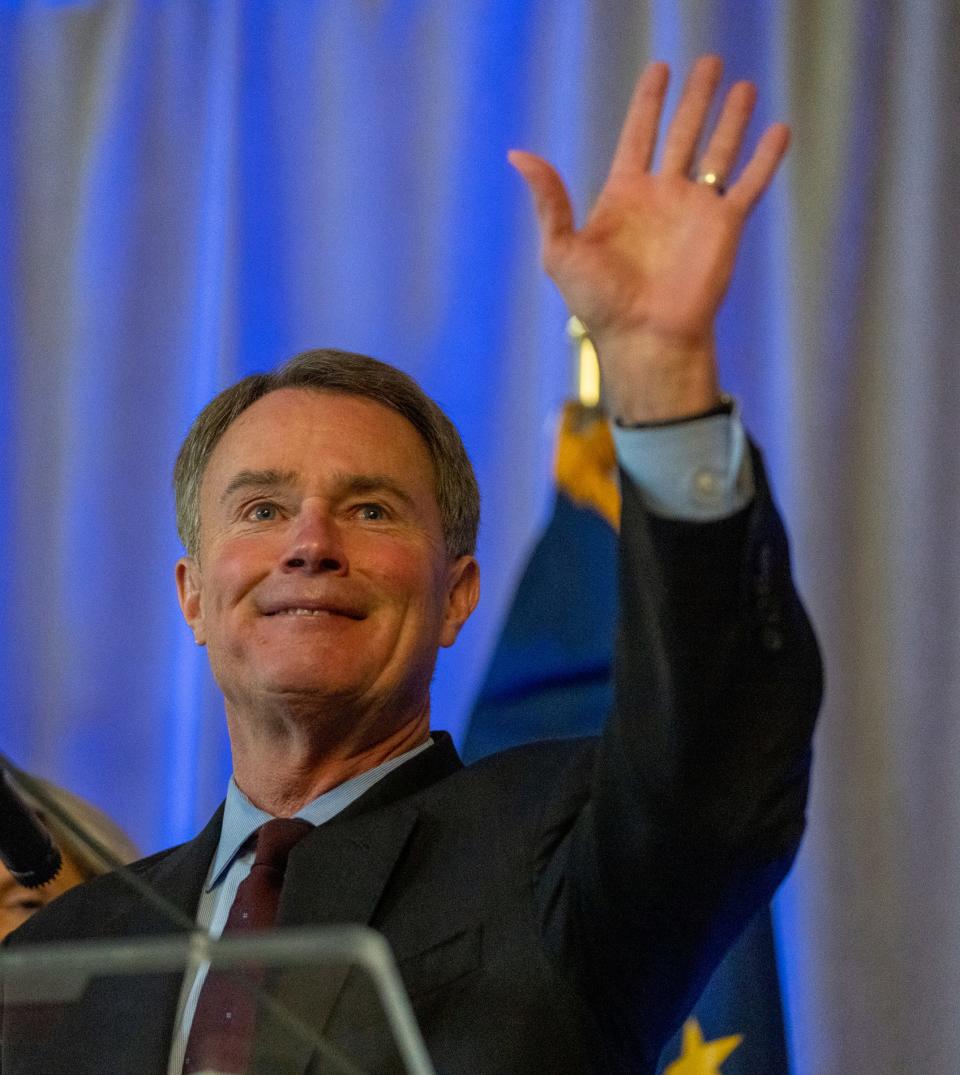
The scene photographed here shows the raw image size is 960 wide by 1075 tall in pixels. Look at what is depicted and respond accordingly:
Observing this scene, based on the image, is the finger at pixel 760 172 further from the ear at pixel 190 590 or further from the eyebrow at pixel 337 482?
the ear at pixel 190 590

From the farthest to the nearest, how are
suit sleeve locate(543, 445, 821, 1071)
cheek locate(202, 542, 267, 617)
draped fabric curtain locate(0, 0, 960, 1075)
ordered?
draped fabric curtain locate(0, 0, 960, 1075)
cheek locate(202, 542, 267, 617)
suit sleeve locate(543, 445, 821, 1071)

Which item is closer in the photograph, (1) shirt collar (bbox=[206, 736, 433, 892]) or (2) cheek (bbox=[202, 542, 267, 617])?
(1) shirt collar (bbox=[206, 736, 433, 892])

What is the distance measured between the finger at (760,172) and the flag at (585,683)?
0.78 meters

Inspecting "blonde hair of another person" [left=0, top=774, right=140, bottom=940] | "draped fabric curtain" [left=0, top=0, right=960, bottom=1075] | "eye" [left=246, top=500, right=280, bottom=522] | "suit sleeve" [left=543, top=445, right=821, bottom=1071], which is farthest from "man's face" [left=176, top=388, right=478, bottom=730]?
"draped fabric curtain" [left=0, top=0, right=960, bottom=1075]

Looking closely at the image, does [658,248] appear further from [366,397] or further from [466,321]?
[466,321]

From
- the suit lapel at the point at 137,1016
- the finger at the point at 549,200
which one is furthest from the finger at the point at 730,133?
the suit lapel at the point at 137,1016

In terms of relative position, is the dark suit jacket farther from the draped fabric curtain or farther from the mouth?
the draped fabric curtain

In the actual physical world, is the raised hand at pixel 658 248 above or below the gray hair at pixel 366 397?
above

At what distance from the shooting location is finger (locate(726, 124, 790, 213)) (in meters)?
1.24

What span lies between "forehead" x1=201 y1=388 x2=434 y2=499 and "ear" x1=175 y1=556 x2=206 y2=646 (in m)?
0.11

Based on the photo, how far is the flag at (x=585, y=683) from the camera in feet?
6.72

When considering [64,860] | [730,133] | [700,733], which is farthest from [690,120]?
[64,860]

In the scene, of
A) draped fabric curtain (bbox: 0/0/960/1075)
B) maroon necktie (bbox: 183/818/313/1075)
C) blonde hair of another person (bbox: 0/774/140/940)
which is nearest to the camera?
maroon necktie (bbox: 183/818/313/1075)

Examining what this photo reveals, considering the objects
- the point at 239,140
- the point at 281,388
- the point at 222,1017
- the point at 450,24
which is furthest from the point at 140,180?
the point at 222,1017
